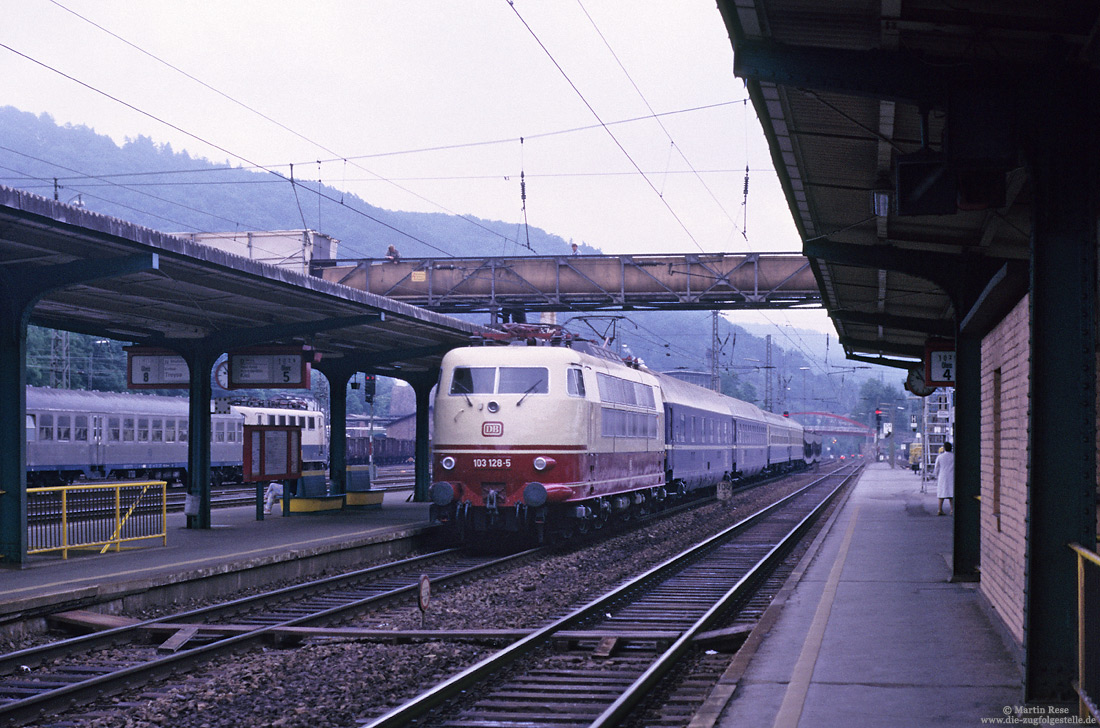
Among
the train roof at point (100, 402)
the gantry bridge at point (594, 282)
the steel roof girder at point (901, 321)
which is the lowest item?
the train roof at point (100, 402)

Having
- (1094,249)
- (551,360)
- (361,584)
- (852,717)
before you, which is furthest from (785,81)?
(551,360)

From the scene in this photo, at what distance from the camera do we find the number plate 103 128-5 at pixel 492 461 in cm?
1673

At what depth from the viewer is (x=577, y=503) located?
58.0 ft

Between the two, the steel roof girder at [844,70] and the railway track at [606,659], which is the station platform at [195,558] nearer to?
the railway track at [606,659]

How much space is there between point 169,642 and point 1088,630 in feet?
24.2

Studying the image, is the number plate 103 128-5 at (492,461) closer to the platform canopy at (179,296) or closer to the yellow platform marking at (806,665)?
the platform canopy at (179,296)

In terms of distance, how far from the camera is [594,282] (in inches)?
1328

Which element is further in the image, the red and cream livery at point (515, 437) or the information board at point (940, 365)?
the red and cream livery at point (515, 437)

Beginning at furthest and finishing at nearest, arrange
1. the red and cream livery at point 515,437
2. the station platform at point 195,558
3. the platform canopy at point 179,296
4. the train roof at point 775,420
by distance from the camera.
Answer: the train roof at point 775,420 → the red and cream livery at point 515,437 → the platform canopy at point 179,296 → the station platform at point 195,558

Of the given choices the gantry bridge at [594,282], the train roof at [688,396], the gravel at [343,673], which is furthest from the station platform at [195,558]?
the gantry bridge at [594,282]

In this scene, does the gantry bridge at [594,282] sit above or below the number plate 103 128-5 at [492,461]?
above

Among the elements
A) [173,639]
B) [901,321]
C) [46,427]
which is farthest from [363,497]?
[173,639]

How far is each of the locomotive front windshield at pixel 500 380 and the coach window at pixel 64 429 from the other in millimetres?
19592

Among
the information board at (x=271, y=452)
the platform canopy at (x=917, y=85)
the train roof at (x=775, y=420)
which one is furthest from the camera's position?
the train roof at (x=775, y=420)
